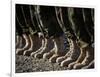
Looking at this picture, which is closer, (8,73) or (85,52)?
(8,73)

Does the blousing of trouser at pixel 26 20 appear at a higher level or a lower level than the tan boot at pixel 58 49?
higher

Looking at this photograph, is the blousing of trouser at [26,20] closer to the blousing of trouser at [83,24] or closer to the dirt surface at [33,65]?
the dirt surface at [33,65]

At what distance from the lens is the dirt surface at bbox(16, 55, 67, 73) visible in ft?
6.44

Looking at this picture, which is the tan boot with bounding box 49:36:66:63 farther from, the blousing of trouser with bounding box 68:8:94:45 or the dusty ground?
the blousing of trouser with bounding box 68:8:94:45

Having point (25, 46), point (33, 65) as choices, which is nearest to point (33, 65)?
point (33, 65)

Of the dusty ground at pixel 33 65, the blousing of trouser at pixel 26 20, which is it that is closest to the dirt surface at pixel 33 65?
the dusty ground at pixel 33 65

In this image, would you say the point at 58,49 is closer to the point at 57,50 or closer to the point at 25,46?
the point at 57,50

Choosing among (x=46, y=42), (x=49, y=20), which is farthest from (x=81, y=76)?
(x=49, y=20)

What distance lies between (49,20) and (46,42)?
0.68 feet

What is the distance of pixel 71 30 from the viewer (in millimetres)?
2105

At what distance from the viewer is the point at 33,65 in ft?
6.58

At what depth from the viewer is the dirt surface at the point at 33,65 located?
1.96 meters

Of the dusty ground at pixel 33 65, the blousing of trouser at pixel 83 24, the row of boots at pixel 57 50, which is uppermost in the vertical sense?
the blousing of trouser at pixel 83 24

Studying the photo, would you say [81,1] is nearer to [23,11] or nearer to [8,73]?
[23,11]
